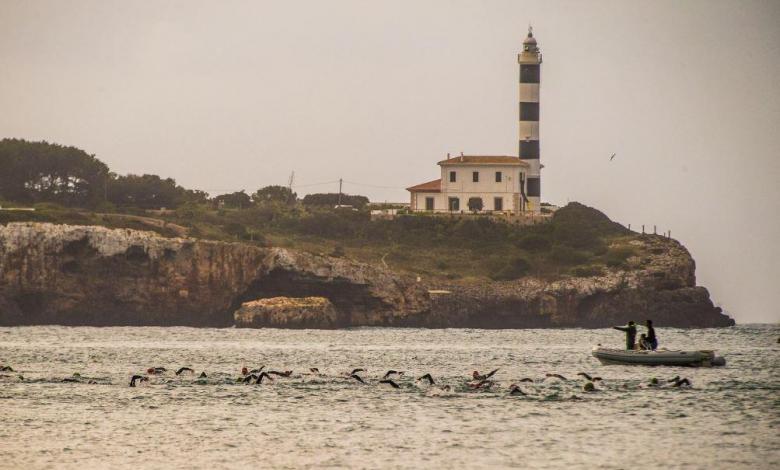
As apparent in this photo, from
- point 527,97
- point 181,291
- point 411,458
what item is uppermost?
point 527,97

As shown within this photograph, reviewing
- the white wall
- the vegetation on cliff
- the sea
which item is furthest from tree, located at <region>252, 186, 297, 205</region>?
the sea

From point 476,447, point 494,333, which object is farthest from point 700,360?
point 494,333

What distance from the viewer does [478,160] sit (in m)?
148

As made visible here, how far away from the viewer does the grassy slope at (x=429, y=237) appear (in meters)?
129

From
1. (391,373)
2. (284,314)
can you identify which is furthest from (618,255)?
(391,373)

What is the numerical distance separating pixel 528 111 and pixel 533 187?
10737 mm

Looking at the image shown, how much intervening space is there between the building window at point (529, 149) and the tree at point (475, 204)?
7984mm

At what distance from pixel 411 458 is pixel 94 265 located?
81968 mm

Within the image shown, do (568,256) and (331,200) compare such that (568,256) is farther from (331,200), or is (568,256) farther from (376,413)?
(376,413)

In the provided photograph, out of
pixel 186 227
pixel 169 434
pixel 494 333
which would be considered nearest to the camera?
pixel 169 434

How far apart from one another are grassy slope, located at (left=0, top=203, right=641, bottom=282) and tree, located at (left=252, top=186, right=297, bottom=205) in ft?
57.5

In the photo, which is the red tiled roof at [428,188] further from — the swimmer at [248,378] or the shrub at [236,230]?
the swimmer at [248,378]

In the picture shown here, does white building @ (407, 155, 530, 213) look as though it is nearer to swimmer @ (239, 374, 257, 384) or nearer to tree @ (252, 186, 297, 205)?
tree @ (252, 186, 297, 205)

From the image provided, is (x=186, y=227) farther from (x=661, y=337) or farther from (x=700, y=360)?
(x=700, y=360)
